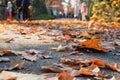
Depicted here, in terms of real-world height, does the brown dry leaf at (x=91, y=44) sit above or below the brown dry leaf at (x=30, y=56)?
above

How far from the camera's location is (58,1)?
65.6 metres

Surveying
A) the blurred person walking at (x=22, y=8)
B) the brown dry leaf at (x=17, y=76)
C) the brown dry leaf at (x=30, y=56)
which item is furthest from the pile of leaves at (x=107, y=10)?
the brown dry leaf at (x=17, y=76)

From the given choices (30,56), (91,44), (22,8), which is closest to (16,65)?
(30,56)

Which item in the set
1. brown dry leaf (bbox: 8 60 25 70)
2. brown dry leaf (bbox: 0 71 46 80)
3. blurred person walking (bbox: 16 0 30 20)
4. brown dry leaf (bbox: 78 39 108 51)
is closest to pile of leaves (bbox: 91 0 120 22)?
blurred person walking (bbox: 16 0 30 20)

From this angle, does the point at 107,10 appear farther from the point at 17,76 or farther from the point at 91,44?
the point at 17,76

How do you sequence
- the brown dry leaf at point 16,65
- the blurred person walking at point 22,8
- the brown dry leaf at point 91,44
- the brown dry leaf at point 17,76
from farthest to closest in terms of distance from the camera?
the blurred person walking at point 22,8 → the brown dry leaf at point 91,44 → the brown dry leaf at point 16,65 → the brown dry leaf at point 17,76

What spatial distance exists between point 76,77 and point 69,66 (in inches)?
12.9

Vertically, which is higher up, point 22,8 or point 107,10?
point 22,8

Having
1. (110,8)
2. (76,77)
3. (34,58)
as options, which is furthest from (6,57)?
(110,8)

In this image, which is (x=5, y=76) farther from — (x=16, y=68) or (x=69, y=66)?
(x=69, y=66)

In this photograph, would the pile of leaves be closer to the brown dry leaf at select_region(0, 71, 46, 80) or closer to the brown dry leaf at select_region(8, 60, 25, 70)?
the brown dry leaf at select_region(8, 60, 25, 70)

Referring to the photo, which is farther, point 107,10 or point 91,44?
point 107,10

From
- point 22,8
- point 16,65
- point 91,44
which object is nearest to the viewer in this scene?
point 16,65

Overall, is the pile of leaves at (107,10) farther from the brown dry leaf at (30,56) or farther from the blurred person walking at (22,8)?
the brown dry leaf at (30,56)
